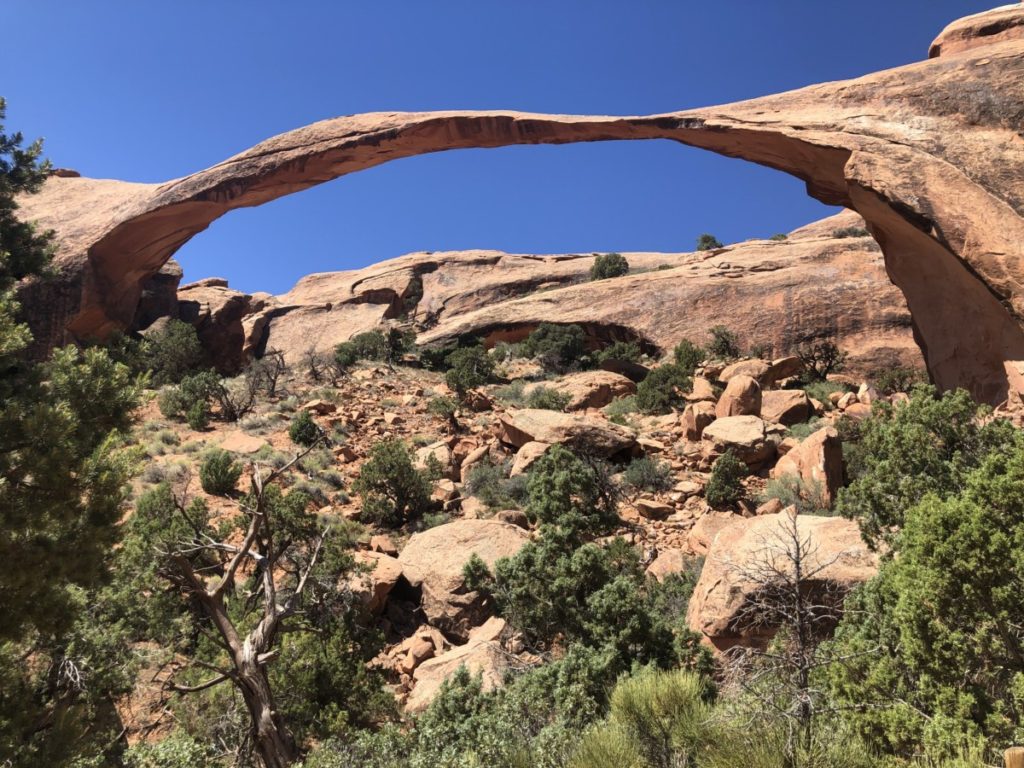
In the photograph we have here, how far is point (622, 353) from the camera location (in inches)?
901

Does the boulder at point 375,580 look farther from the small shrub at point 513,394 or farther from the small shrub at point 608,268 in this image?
the small shrub at point 608,268

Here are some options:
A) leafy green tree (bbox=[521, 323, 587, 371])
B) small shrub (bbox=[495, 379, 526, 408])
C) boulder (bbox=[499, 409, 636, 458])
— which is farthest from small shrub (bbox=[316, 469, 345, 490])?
leafy green tree (bbox=[521, 323, 587, 371])

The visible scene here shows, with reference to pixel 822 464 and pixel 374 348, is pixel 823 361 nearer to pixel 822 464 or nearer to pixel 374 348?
pixel 822 464

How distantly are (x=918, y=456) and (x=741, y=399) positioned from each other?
8290mm

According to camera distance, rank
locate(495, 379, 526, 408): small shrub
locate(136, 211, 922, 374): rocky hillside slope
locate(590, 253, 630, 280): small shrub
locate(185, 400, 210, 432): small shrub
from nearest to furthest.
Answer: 1. locate(185, 400, 210, 432): small shrub
2. locate(495, 379, 526, 408): small shrub
3. locate(136, 211, 922, 374): rocky hillside slope
4. locate(590, 253, 630, 280): small shrub

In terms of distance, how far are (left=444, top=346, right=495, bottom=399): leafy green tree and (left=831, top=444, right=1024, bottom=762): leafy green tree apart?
1462 centimetres

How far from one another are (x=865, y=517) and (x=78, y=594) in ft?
26.3

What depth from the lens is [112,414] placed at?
4941mm

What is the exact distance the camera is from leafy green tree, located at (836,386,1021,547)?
683 cm

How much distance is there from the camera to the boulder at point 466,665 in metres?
7.31

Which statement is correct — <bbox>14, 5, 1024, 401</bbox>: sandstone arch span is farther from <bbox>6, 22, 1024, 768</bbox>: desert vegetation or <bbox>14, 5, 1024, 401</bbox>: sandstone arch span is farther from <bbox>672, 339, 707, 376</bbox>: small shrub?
<bbox>672, 339, 707, 376</bbox>: small shrub

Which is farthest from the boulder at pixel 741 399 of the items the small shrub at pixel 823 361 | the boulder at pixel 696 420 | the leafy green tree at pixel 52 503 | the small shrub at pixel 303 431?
the leafy green tree at pixel 52 503

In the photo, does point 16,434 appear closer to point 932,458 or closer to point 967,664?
point 967,664

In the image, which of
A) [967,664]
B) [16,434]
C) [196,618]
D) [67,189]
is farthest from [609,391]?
[67,189]
